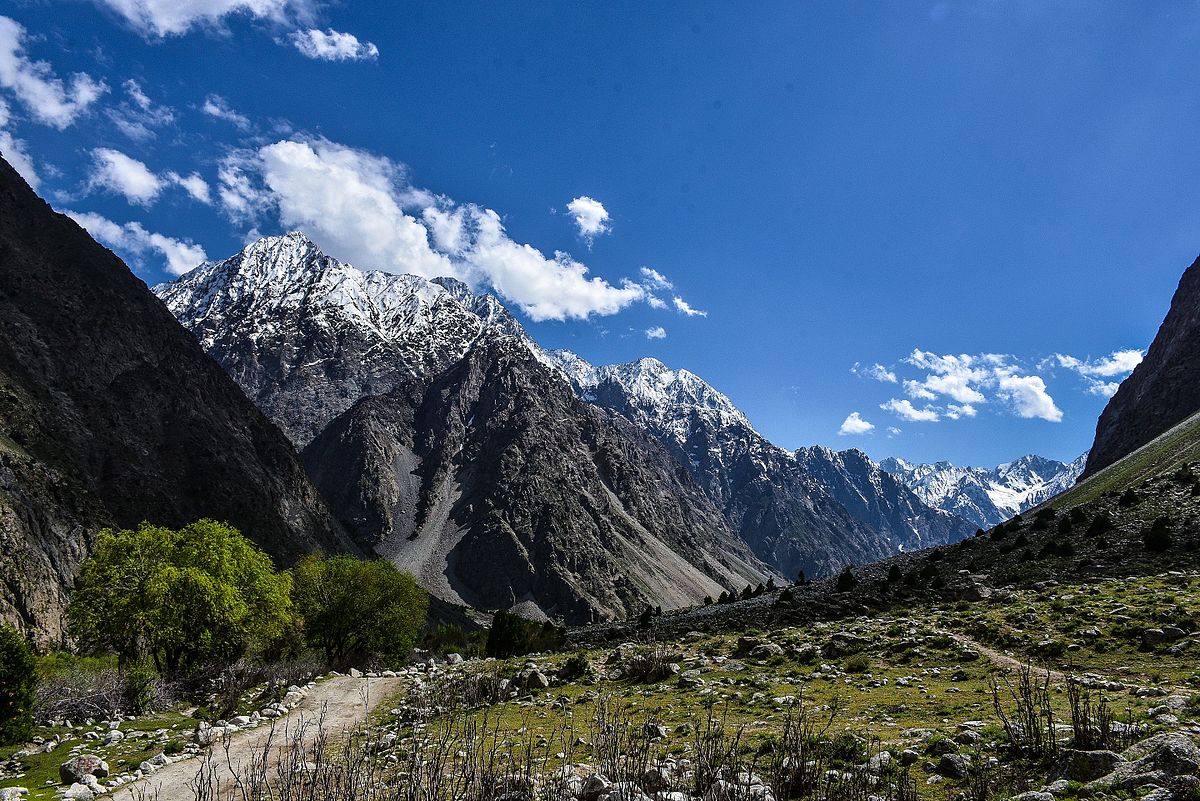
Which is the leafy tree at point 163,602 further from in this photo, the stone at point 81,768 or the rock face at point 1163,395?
the rock face at point 1163,395

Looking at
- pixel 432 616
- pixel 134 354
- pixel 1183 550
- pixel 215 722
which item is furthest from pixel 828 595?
pixel 134 354

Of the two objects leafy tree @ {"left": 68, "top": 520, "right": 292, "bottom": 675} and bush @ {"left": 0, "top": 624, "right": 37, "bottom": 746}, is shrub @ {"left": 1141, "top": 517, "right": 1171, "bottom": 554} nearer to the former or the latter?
bush @ {"left": 0, "top": 624, "right": 37, "bottom": 746}

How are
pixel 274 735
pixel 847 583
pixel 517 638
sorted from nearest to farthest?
Result: pixel 274 735
pixel 847 583
pixel 517 638

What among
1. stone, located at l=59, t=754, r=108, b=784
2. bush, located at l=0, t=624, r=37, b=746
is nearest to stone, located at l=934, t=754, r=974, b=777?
stone, located at l=59, t=754, r=108, b=784

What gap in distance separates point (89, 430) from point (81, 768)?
159m

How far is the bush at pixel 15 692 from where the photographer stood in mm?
20250

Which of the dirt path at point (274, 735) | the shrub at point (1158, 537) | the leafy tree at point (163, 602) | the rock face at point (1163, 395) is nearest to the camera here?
the dirt path at point (274, 735)

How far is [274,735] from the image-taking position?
22906 millimetres

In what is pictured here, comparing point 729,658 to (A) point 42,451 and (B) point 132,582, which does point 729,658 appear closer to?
(B) point 132,582

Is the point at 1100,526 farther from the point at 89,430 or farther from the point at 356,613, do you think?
the point at 89,430

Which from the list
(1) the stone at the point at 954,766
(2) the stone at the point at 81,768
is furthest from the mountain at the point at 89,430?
(1) the stone at the point at 954,766

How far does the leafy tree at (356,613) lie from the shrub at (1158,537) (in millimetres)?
55503

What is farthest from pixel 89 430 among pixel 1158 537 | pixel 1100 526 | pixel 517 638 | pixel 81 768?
pixel 1158 537

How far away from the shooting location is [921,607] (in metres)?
32.8
